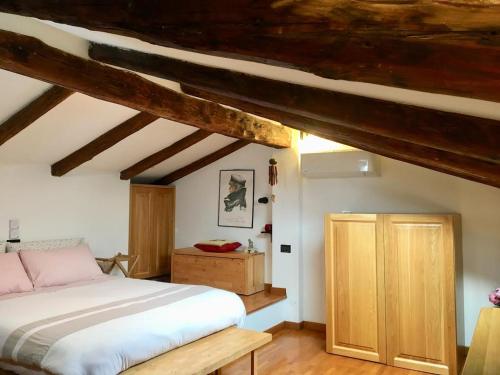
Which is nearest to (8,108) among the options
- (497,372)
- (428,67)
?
(428,67)

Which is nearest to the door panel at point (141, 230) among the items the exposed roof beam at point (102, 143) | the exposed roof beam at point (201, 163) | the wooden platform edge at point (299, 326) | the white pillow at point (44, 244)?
the exposed roof beam at point (201, 163)

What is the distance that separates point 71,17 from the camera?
1511 millimetres

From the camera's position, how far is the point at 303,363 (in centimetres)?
397

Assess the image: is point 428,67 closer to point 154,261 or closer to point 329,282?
point 329,282

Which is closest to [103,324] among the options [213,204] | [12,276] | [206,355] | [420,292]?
[206,355]

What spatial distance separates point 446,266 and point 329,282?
111 cm

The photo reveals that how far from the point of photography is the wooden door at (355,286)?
4.03m

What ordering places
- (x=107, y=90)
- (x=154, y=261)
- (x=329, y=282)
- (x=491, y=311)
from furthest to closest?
(x=154, y=261), (x=329, y=282), (x=491, y=311), (x=107, y=90)

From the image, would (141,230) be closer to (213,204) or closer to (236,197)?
(213,204)

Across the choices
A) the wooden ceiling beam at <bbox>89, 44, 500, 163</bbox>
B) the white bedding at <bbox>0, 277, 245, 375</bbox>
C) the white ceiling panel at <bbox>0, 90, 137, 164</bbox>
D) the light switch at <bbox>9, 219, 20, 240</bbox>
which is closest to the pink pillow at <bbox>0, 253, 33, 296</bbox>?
the white bedding at <bbox>0, 277, 245, 375</bbox>

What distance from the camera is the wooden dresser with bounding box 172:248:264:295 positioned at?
5.16m

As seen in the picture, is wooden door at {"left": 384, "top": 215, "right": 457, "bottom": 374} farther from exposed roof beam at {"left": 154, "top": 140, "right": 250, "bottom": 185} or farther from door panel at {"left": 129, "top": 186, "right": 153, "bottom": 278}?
door panel at {"left": 129, "top": 186, "right": 153, "bottom": 278}

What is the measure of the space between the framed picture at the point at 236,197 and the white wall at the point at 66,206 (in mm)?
1333

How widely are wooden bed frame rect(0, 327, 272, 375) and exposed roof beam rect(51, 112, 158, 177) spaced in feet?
7.07
